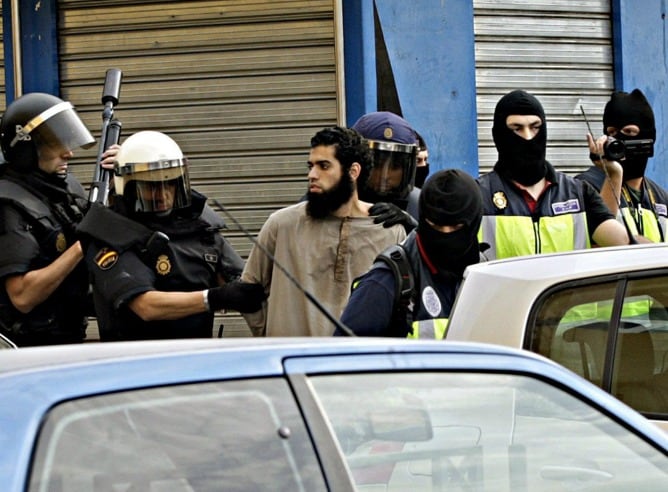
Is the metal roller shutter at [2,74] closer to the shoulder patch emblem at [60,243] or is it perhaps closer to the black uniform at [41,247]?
the black uniform at [41,247]

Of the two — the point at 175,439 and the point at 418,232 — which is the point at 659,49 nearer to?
the point at 418,232

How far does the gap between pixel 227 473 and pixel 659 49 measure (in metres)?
9.27

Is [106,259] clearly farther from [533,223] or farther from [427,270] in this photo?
[533,223]

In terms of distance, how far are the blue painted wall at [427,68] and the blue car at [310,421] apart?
712cm

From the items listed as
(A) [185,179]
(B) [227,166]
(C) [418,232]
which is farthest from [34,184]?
(B) [227,166]

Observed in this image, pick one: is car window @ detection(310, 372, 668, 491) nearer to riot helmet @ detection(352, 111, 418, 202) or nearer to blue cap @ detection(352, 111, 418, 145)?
riot helmet @ detection(352, 111, 418, 202)

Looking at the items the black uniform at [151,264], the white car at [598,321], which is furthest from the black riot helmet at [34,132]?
the white car at [598,321]

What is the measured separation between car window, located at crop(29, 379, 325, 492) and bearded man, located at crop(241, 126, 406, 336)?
3441 millimetres

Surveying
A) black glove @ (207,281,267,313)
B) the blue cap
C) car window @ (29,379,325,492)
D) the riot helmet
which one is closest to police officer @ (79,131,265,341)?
black glove @ (207,281,267,313)

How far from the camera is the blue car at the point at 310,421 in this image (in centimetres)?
226

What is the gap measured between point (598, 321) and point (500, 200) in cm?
201

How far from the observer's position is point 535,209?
252 inches

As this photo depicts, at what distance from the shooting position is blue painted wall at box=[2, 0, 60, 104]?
401 inches

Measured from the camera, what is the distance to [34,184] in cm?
672
